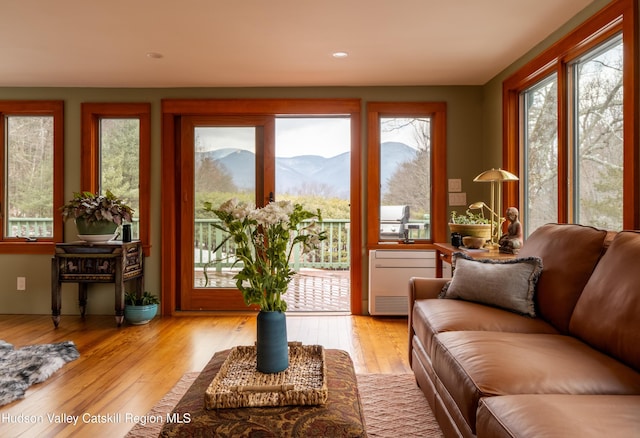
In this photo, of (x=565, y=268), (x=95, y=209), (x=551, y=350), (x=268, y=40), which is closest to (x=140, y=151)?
(x=95, y=209)

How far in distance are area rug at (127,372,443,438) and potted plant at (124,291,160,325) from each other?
1522 mm

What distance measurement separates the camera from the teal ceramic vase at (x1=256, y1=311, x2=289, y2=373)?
164 centimetres

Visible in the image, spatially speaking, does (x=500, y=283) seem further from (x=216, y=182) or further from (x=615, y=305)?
(x=216, y=182)

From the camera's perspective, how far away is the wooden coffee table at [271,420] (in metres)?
1.29

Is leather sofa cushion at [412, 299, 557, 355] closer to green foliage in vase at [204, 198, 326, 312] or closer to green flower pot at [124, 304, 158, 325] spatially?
green foliage in vase at [204, 198, 326, 312]

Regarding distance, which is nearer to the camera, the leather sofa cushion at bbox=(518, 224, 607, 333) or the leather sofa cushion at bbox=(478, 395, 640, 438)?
the leather sofa cushion at bbox=(478, 395, 640, 438)

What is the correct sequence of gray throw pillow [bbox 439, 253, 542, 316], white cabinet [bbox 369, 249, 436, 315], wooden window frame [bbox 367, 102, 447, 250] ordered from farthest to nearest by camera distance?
1. wooden window frame [bbox 367, 102, 447, 250]
2. white cabinet [bbox 369, 249, 436, 315]
3. gray throw pillow [bbox 439, 253, 542, 316]

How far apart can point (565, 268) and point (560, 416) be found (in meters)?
1.23

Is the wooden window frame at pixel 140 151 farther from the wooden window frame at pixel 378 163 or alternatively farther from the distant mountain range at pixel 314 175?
the distant mountain range at pixel 314 175

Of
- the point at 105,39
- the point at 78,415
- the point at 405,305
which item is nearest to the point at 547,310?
the point at 405,305

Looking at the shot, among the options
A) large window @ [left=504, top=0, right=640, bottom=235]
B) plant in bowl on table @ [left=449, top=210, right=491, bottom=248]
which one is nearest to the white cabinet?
plant in bowl on table @ [left=449, top=210, right=491, bottom=248]

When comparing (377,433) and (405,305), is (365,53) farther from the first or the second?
(377,433)

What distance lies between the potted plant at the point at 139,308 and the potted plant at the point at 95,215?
64 cm

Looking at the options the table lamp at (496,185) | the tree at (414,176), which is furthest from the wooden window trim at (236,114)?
the table lamp at (496,185)
